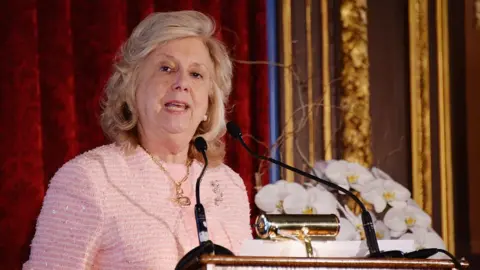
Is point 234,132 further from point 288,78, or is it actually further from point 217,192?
point 288,78

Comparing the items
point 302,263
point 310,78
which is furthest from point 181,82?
point 310,78

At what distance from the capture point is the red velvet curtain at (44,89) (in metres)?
2.45

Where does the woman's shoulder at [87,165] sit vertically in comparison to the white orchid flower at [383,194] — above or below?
above

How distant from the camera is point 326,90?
3172 mm

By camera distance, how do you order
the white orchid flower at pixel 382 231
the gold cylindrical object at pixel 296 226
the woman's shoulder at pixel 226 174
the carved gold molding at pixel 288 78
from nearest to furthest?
1. the gold cylindrical object at pixel 296 226
2. the woman's shoulder at pixel 226 174
3. the white orchid flower at pixel 382 231
4. the carved gold molding at pixel 288 78

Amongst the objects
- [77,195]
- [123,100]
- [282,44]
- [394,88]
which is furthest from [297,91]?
[77,195]

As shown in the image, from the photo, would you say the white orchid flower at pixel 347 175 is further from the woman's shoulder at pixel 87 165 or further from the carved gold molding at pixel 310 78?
the woman's shoulder at pixel 87 165

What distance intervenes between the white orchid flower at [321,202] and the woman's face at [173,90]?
0.63 meters

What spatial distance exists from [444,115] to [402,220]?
0.79 m

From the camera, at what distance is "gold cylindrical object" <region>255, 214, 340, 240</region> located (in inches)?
63.8

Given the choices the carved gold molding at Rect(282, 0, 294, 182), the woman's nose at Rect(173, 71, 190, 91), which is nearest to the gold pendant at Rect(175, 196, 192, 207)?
the woman's nose at Rect(173, 71, 190, 91)

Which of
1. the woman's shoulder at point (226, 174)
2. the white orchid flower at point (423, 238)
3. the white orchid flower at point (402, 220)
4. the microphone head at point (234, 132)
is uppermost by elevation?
the microphone head at point (234, 132)

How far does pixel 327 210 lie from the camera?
8.48 feet

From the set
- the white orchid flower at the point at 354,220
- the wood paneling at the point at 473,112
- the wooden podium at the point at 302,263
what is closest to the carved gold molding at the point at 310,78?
the white orchid flower at the point at 354,220
